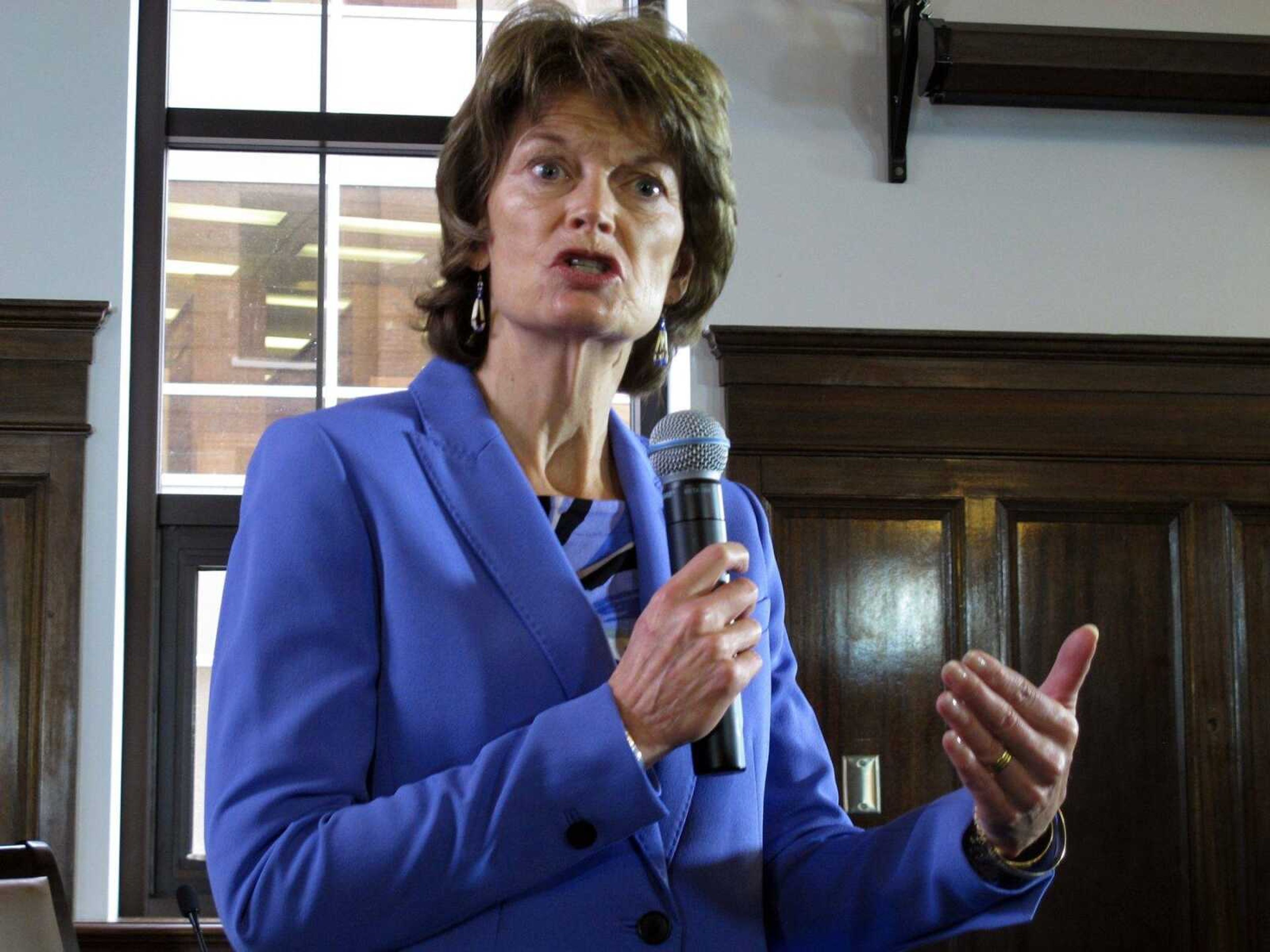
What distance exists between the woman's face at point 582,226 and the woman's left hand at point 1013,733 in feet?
1.61

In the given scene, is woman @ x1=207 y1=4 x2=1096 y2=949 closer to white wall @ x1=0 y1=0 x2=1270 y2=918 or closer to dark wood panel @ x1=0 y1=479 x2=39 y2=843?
Result: white wall @ x1=0 y1=0 x2=1270 y2=918

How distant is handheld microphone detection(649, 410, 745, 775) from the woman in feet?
0.18

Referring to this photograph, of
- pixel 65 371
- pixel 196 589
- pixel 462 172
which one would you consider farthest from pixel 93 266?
pixel 462 172

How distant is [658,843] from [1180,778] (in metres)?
3.08

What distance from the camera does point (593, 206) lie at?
55.5 inches

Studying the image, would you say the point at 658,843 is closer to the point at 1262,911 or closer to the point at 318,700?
the point at 318,700

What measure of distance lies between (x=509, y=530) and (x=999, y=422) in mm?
2904

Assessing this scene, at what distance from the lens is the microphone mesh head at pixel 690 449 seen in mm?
1292

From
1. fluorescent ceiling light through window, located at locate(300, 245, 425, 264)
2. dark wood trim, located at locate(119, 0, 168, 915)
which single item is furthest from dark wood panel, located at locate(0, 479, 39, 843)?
fluorescent ceiling light through window, located at locate(300, 245, 425, 264)

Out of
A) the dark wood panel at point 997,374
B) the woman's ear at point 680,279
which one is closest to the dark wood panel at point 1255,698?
the dark wood panel at point 997,374

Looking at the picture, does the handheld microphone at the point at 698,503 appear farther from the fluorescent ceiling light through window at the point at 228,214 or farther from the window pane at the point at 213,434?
the fluorescent ceiling light through window at the point at 228,214

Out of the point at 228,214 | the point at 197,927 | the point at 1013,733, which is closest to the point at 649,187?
the point at 1013,733

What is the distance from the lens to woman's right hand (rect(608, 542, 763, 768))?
109 cm

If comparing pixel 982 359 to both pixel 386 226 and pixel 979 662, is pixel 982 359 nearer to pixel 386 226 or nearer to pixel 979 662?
pixel 386 226
